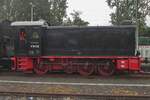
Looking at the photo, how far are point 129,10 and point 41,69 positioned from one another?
1181 inches

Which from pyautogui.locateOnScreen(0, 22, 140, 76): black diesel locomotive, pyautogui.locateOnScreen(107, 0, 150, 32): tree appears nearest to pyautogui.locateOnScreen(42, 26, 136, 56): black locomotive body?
pyautogui.locateOnScreen(0, 22, 140, 76): black diesel locomotive

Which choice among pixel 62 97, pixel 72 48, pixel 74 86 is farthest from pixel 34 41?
pixel 62 97

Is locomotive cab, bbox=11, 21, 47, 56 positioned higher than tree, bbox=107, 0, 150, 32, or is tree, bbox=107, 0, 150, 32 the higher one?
tree, bbox=107, 0, 150, 32

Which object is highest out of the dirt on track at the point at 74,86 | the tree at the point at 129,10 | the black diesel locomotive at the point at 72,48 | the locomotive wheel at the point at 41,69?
the tree at the point at 129,10

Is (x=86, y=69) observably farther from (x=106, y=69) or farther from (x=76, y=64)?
(x=106, y=69)

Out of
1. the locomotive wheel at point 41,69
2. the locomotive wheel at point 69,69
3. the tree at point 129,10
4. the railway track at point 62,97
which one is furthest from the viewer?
the tree at point 129,10

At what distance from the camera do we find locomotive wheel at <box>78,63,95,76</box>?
69.1 feet

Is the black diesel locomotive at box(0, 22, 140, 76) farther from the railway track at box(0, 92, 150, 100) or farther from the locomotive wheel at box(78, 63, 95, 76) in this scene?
the railway track at box(0, 92, 150, 100)

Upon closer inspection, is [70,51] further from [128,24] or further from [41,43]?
[128,24]

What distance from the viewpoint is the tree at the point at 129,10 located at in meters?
47.4

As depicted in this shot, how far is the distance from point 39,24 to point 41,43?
1037 millimetres

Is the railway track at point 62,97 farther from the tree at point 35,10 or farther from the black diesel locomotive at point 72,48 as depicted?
the tree at point 35,10

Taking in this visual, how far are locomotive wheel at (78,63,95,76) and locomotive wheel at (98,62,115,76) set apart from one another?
1.40 feet

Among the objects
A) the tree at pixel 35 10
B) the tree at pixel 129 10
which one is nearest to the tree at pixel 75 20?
the tree at pixel 35 10
